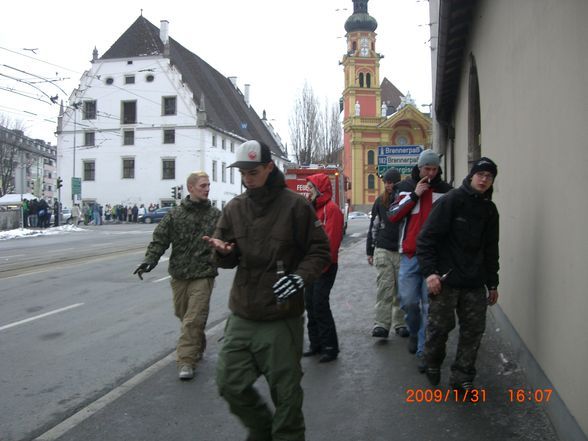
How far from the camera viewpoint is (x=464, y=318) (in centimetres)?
452

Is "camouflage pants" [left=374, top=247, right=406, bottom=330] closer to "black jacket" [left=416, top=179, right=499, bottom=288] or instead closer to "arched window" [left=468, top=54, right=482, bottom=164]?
"black jacket" [left=416, top=179, right=499, bottom=288]

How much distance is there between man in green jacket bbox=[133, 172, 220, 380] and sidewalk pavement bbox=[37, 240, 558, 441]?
467 millimetres

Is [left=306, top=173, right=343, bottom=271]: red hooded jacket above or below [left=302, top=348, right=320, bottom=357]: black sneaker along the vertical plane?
above

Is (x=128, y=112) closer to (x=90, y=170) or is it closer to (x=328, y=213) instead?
(x=90, y=170)

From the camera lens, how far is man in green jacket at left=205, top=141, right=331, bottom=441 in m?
3.30

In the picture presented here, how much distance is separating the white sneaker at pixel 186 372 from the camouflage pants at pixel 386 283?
7.33 ft

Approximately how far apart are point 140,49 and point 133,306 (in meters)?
47.4

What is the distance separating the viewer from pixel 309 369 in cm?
554

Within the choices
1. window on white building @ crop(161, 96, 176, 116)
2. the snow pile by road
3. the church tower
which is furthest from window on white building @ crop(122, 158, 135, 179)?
the church tower

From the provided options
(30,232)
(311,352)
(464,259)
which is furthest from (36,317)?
(30,232)

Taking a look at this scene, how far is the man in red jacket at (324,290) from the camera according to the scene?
19.0 ft

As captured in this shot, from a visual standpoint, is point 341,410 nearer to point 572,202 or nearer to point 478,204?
point 478,204

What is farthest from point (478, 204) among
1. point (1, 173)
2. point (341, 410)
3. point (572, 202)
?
point (1, 173)

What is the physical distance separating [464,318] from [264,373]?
73.6 inches
